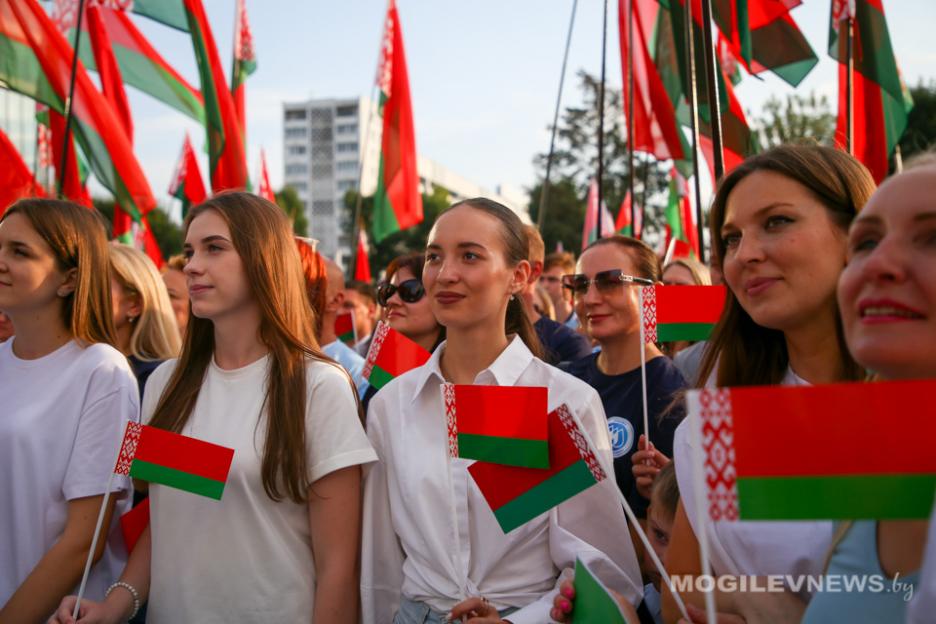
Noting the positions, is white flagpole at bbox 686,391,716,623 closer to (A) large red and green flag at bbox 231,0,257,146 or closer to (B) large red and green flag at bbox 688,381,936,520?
(B) large red and green flag at bbox 688,381,936,520

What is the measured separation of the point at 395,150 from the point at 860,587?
9.10 metres

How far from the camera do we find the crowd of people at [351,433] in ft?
7.00

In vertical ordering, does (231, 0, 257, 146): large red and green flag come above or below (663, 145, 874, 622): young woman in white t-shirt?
above

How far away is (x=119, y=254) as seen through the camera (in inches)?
168

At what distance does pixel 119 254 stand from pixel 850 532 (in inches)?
147

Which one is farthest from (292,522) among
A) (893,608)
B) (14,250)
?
(893,608)

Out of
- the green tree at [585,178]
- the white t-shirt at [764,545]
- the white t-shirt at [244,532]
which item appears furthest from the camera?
the green tree at [585,178]

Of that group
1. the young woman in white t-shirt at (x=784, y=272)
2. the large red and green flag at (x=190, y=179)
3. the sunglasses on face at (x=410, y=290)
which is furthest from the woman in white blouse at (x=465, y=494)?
the large red and green flag at (x=190, y=179)

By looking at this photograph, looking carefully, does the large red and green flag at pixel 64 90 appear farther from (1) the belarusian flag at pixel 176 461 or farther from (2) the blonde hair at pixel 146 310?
(1) the belarusian flag at pixel 176 461

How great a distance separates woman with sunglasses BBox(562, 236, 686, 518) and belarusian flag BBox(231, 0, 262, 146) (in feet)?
21.6

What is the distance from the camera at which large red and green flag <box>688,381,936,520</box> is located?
4.33 ft

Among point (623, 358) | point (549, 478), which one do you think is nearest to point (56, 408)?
point (549, 478)

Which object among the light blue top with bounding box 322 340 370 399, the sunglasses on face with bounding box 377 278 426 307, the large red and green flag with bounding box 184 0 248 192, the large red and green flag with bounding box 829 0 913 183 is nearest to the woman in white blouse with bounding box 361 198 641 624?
the sunglasses on face with bounding box 377 278 426 307

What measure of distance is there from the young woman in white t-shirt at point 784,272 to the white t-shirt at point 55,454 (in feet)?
6.56
